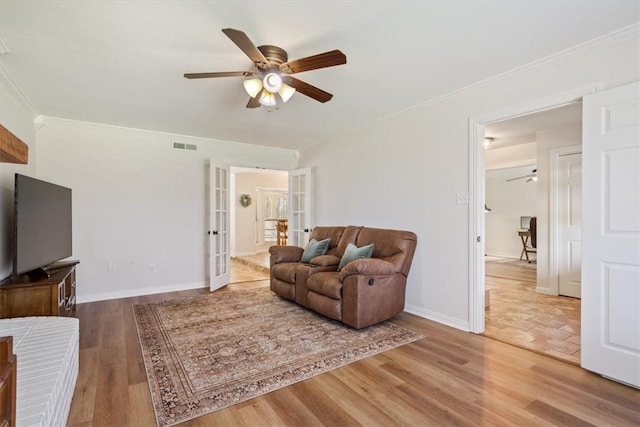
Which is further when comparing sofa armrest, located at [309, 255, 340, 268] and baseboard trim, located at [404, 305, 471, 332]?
sofa armrest, located at [309, 255, 340, 268]

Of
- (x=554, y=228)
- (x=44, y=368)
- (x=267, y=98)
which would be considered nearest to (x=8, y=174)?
(x=44, y=368)

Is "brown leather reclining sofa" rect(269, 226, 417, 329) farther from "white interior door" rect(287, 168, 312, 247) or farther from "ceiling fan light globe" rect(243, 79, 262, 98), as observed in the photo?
"ceiling fan light globe" rect(243, 79, 262, 98)

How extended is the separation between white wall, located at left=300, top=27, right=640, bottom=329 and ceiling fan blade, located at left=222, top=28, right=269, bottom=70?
201 centimetres

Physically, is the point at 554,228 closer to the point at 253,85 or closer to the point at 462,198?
the point at 462,198

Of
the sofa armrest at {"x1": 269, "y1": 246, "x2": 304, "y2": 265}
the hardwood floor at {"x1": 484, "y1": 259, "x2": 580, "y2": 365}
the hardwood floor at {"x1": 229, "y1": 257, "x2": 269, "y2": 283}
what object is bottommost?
the hardwood floor at {"x1": 229, "y1": 257, "x2": 269, "y2": 283}

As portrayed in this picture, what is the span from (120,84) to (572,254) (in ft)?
18.7

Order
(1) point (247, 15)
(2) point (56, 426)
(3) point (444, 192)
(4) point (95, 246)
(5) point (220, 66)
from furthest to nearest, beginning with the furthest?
(4) point (95, 246) → (3) point (444, 192) → (5) point (220, 66) → (1) point (247, 15) → (2) point (56, 426)

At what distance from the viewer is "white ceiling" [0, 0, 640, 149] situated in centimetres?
183

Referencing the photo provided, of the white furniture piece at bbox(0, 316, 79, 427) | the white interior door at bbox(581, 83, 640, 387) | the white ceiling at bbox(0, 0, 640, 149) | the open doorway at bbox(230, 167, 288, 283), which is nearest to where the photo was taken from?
the white furniture piece at bbox(0, 316, 79, 427)

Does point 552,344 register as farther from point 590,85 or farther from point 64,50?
point 64,50

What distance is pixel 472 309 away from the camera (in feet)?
9.47

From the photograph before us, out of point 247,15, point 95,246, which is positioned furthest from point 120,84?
point 95,246

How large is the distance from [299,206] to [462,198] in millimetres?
3049

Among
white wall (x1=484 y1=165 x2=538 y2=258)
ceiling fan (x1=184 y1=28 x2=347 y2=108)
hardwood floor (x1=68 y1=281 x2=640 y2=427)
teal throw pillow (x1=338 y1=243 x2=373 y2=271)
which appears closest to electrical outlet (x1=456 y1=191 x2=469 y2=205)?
teal throw pillow (x1=338 y1=243 x2=373 y2=271)
